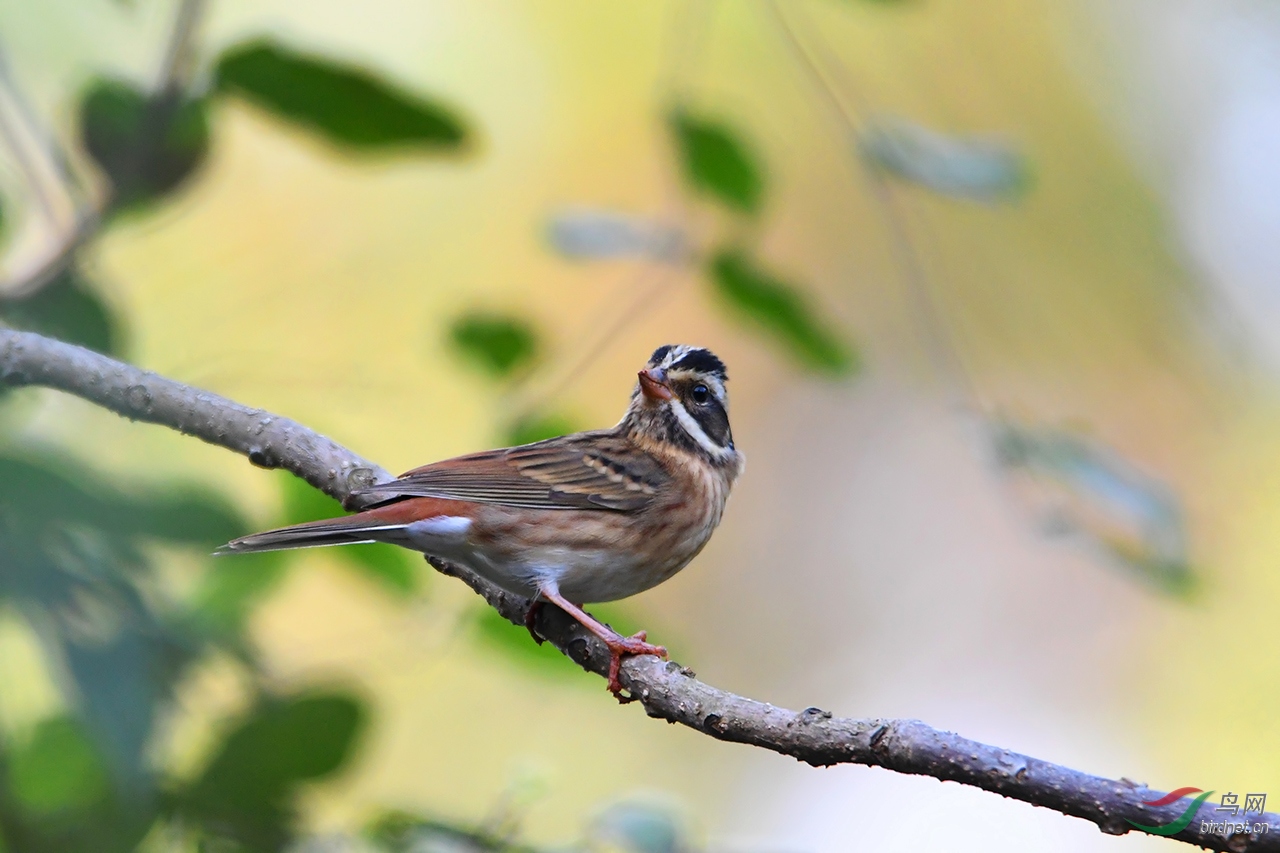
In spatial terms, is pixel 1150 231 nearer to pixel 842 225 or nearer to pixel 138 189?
pixel 842 225

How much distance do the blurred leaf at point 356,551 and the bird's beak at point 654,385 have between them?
1.16 meters

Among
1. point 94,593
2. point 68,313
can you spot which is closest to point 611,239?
point 68,313

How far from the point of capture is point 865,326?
9383 mm

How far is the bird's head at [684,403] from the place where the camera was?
4387 millimetres

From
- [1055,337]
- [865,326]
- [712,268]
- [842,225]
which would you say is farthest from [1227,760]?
[712,268]

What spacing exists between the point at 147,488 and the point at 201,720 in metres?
0.61

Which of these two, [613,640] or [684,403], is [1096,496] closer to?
[613,640]

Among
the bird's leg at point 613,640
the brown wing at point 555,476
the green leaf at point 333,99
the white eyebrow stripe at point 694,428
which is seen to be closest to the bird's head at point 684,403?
the white eyebrow stripe at point 694,428

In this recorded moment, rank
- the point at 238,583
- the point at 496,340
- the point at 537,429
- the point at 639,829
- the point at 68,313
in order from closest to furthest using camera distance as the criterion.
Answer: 1. the point at 68,313
2. the point at 639,829
3. the point at 238,583
4. the point at 537,429
5. the point at 496,340

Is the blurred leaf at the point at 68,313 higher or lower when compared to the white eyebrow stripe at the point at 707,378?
lower

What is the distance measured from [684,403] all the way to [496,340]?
1065 mm

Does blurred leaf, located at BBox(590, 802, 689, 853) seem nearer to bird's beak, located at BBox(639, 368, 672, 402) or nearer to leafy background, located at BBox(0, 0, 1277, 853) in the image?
leafy background, located at BBox(0, 0, 1277, 853)

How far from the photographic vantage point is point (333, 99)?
2961mm

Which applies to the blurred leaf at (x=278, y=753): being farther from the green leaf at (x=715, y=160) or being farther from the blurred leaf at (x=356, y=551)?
the green leaf at (x=715, y=160)
